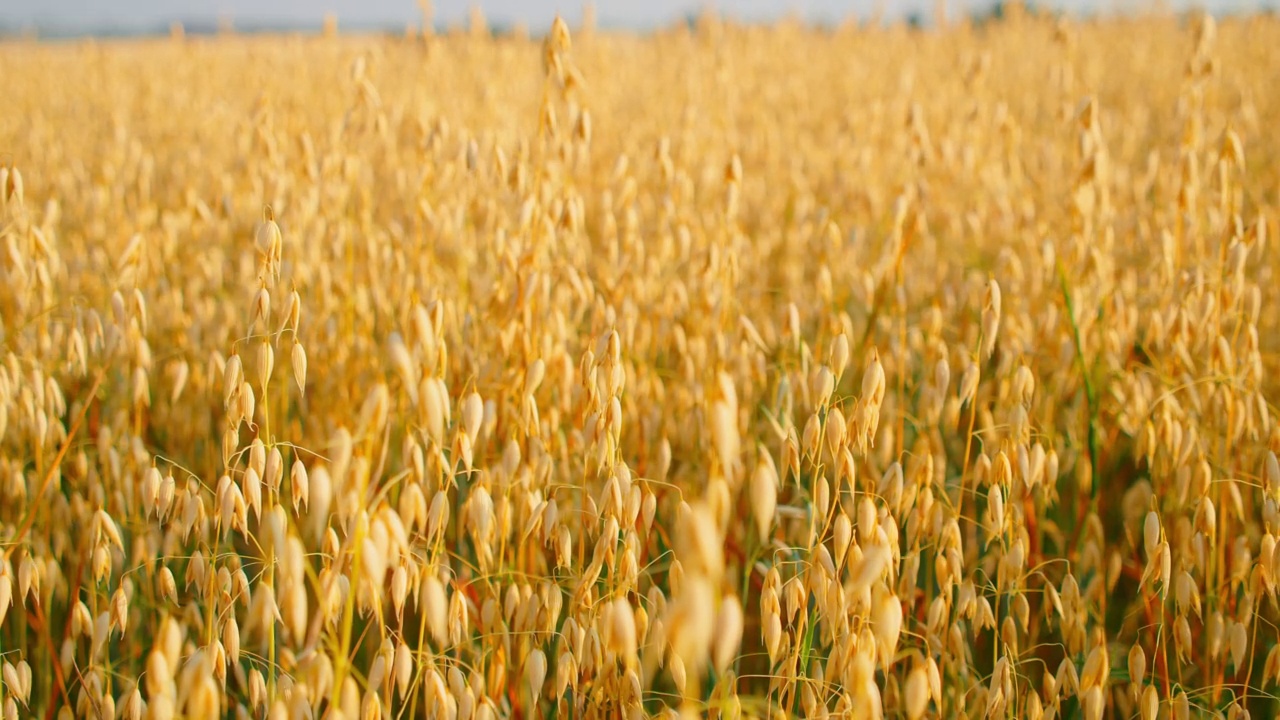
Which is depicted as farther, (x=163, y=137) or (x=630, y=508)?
(x=163, y=137)

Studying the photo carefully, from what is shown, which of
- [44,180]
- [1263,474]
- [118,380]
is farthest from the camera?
[44,180]

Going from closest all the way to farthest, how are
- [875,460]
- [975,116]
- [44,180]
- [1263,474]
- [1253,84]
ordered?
[1263,474], [875,460], [975,116], [44,180], [1253,84]

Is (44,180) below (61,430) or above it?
above

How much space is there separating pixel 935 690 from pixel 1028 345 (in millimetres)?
→ 1132

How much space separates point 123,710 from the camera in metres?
1.25

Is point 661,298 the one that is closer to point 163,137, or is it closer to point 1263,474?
point 1263,474

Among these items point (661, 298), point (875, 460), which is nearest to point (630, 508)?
point (875, 460)

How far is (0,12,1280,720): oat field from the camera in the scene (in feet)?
3.52

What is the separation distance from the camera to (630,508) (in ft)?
3.50

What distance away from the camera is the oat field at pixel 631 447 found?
107 centimetres

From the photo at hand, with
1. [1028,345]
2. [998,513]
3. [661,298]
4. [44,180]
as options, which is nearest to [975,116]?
[1028,345]

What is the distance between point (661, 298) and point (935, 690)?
57.1 inches

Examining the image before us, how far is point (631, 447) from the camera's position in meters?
1.92

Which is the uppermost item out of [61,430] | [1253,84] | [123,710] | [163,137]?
[1253,84]
